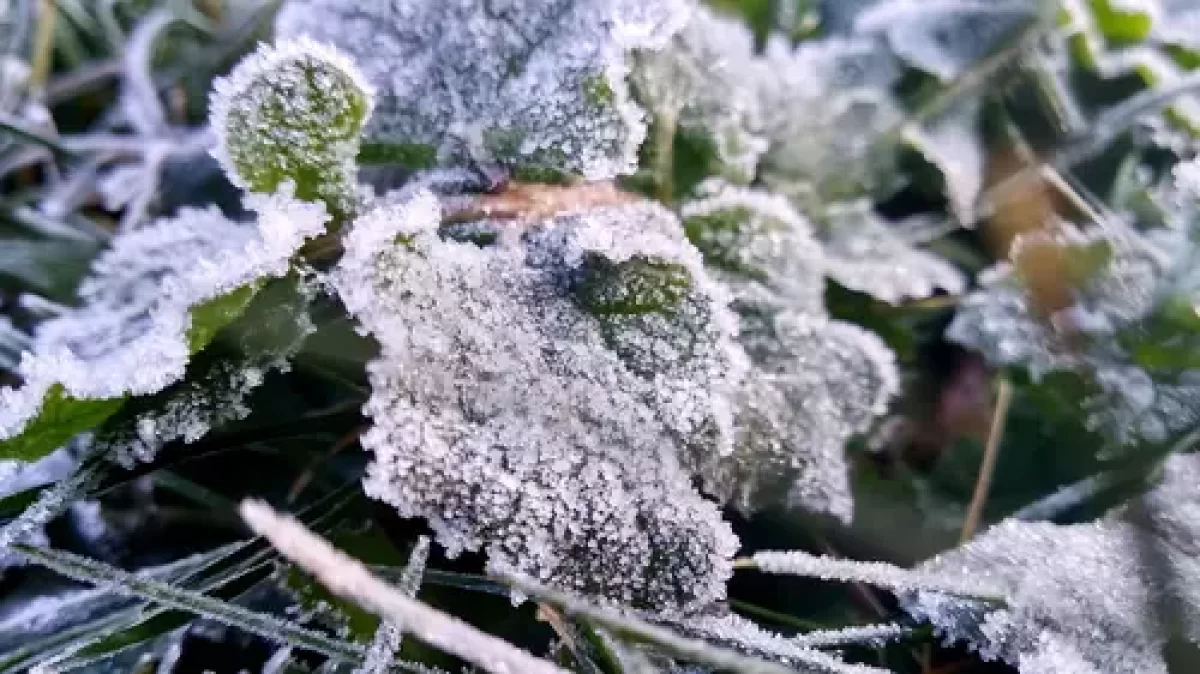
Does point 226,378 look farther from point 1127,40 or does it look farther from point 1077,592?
point 1127,40

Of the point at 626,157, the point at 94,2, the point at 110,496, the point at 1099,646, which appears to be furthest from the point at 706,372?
the point at 94,2

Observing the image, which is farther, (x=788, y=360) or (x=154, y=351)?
(x=788, y=360)

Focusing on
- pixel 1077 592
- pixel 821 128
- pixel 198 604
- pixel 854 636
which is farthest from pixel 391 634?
pixel 821 128

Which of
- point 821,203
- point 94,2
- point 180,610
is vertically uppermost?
point 94,2

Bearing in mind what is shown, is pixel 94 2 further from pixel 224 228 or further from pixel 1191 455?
pixel 1191 455

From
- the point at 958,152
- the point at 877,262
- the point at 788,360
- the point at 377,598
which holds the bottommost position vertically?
the point at 377,598

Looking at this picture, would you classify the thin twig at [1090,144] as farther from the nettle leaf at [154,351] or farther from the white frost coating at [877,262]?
the nettle leaf at [154,351]

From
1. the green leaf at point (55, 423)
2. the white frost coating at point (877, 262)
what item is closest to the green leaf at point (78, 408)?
the green leaf at point (55, 423)

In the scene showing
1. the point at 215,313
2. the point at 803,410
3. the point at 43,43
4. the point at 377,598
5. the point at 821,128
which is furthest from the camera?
the point at 43,43
